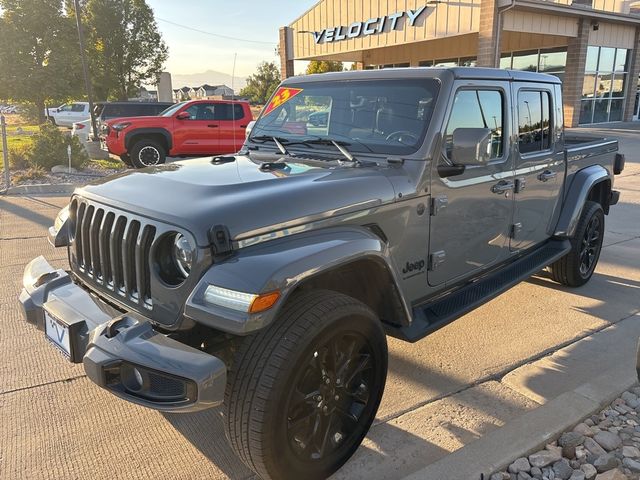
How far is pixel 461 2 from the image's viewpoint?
62.3 ft

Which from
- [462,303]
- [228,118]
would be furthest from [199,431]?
[228,118]

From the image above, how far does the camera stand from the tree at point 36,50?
84.4ft

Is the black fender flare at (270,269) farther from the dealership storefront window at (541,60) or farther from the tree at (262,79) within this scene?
the tree at (262,79)

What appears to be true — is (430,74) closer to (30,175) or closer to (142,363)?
(142,363)

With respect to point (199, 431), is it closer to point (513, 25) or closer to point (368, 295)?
point (368, 295)

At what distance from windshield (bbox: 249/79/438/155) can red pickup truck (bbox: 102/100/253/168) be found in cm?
851

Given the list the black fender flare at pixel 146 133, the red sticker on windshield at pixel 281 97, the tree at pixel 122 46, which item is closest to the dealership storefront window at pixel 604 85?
the black fender flare at pixel 146 133

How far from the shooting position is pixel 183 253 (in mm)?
2336

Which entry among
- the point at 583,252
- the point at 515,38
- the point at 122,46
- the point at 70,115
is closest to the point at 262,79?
the point at 122,46

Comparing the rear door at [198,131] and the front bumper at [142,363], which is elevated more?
the rear door at [198,131]

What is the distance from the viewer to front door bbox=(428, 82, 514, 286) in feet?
10.7

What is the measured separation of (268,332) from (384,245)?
0.81m

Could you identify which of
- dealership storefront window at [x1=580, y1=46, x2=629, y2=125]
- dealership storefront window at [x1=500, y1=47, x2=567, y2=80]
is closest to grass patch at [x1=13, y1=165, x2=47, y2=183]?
dealership storefront window at [x1=500, y1=47, x2=567, y2=80]

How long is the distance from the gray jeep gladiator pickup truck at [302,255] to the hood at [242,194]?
0.04ft
